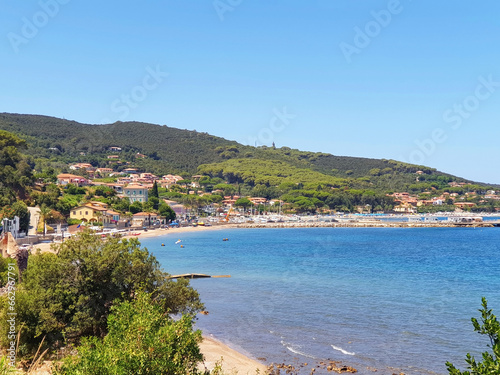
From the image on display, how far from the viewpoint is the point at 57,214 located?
195 ft

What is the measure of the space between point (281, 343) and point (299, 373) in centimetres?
343

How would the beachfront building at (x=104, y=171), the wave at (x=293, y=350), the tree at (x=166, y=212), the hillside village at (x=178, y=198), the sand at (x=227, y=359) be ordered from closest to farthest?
the sand at (x=227, y=359) < the wave at (x=293, y=350) < the hillside village at (x=178, y=198) < the tree at (x=166, y=212) < the beachfront building at (x=104, y=171)

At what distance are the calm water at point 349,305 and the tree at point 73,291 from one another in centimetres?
633

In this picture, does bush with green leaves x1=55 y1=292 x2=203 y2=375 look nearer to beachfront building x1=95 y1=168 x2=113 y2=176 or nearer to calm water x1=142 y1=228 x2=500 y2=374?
calm water x1=142 y1=228 x2=500 y2=374

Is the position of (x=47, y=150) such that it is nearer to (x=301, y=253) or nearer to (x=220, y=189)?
(x=220, y=189)

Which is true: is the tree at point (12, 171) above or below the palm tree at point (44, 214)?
above

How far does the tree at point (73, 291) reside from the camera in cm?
1339

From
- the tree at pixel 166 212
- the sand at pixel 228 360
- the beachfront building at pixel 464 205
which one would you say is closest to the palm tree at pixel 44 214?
the tree at pixel 166 212

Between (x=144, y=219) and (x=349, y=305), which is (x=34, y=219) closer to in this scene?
(x=144, y=219)

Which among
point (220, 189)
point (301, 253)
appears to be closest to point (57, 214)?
Answer: point (301, 253)

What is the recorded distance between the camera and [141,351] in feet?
25.0

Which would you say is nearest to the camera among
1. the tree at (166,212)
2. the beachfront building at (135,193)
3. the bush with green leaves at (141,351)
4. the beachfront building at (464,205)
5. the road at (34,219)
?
the bush with green leaves at (141,351)

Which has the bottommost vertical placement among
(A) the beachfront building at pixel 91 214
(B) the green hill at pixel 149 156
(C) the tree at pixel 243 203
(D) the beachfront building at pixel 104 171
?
(A) the beachfront building at pixel 91 214

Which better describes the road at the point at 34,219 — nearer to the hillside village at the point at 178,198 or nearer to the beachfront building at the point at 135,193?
the hillside village at the point at 178,198
